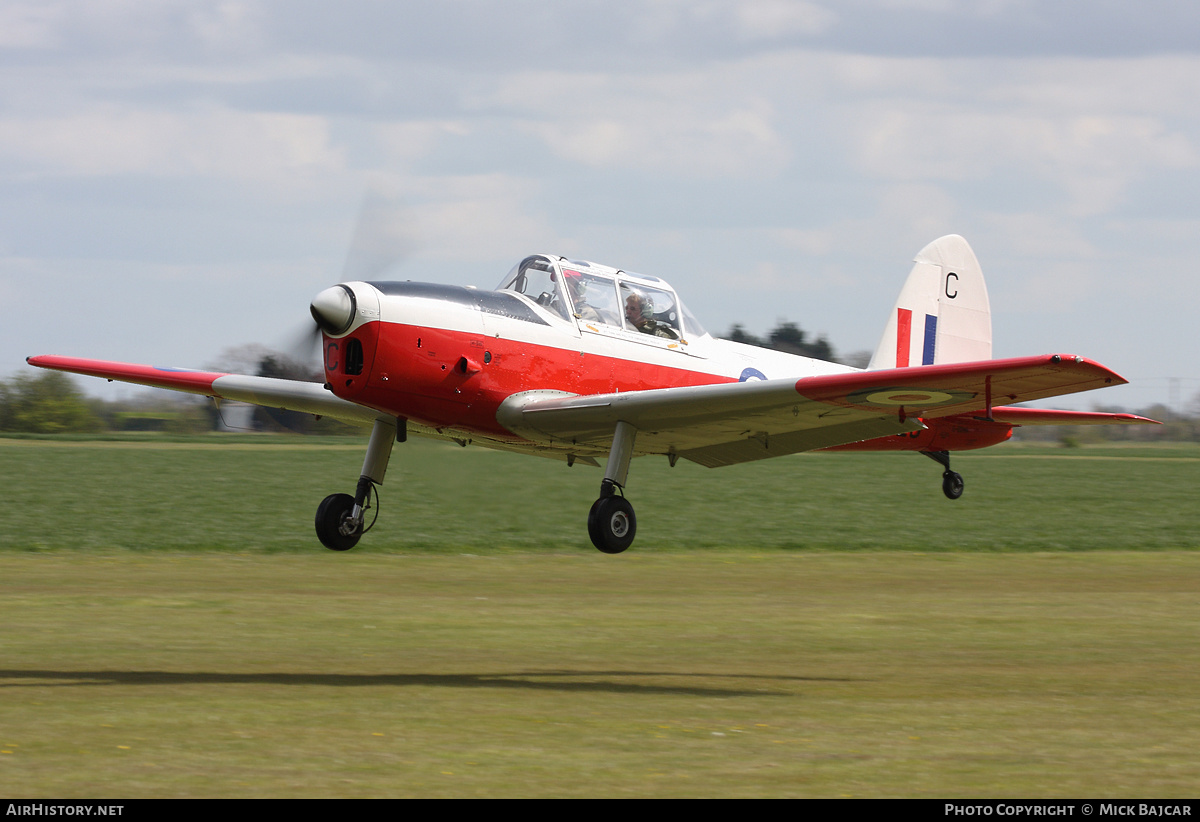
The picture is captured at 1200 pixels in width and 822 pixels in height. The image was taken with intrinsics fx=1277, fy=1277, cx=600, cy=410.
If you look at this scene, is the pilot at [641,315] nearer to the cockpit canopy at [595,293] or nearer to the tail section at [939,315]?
the cockpit canopy at [595,293]

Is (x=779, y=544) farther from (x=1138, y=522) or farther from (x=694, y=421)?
(x=694, y=421)

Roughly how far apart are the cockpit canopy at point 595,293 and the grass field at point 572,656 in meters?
1.69

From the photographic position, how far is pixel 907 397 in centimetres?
1070

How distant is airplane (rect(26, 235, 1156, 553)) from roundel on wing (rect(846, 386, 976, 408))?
28 millimetres

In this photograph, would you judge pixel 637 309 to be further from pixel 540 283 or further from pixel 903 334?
pixel 903 334

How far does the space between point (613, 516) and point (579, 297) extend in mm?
2317

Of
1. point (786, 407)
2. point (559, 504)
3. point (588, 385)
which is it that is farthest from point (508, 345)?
point (559, 504)

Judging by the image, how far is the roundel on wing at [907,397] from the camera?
10.4m

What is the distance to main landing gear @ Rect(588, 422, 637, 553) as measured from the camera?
1126 cm

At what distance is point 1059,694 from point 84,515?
22046 millimetres

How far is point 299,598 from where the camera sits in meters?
15.9

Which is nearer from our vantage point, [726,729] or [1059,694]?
[726,729]

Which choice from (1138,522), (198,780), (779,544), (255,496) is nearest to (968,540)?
(779,544)

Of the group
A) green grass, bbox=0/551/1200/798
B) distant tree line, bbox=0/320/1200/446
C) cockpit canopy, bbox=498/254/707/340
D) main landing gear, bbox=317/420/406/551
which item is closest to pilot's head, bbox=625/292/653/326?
cockpit canopy, bbox=498/254/707/340
